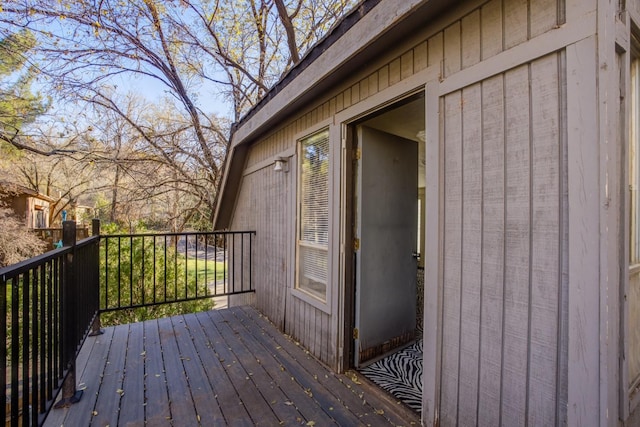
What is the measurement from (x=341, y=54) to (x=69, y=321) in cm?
259

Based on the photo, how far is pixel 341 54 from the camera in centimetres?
215

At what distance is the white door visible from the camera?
2623 millimetres

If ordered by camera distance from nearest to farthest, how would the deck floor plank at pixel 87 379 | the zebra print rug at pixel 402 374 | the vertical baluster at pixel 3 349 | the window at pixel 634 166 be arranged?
the vertical baluster at pixel 3 349, the window at pixel 634 166, the deck floor plank at pixel 87 379, the zebra print rug at pixel 402 374

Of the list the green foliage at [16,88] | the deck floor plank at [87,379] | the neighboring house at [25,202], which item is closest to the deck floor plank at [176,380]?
the deck floor plank at [87,379]

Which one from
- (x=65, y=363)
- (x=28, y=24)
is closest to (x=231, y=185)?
(x=65, y=363)

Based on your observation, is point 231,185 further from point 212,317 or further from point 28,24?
point 28,24

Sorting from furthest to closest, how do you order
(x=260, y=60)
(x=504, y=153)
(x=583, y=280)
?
1. (x=260, y=60)
2. (x=504, y=153)
3. (x=583, y=280)

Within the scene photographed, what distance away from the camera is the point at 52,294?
175 centimetres

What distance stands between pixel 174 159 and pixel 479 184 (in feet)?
27.9

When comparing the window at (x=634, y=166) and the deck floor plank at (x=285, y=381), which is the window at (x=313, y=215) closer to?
the deck floor plank at (x=285, y=381)

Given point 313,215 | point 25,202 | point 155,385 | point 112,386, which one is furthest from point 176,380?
point 25,202

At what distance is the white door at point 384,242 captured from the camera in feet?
8.61

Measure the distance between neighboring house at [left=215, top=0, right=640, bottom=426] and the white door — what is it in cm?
2

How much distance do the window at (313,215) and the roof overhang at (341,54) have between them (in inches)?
16.9
